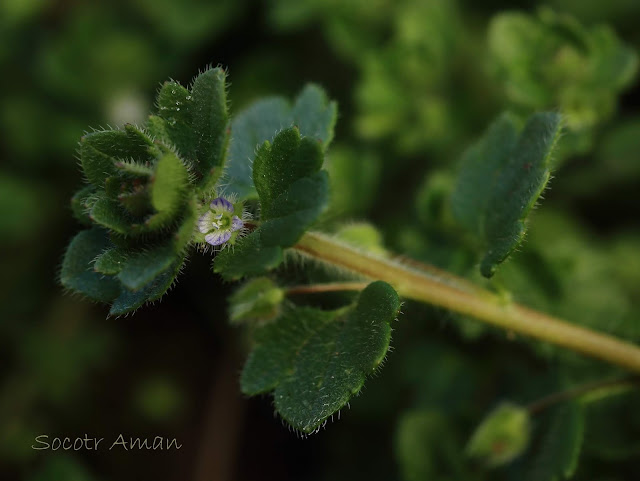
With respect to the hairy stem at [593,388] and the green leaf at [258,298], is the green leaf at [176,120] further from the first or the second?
the hairy stem at [593,388]

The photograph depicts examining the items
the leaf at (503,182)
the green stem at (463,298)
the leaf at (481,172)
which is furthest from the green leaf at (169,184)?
the leaf at (481,172)

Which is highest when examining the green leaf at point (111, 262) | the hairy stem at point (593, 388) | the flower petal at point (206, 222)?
the green leaf at point (111, 262)

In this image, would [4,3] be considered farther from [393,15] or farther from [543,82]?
[543,82]

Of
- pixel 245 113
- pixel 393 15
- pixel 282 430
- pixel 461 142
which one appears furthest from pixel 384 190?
pixel 245 113

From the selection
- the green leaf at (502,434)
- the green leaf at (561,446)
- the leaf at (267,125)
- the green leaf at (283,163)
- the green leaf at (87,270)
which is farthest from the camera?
the green leaf at (502,434)

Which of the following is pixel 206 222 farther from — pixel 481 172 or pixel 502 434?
pixel 502 434

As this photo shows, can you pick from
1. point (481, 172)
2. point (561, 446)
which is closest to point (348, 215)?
point (481, 172)

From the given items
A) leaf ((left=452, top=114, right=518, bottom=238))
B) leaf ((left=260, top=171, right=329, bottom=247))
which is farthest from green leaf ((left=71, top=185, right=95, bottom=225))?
leaf ((left=452, top=114, right=518, bottom=238))

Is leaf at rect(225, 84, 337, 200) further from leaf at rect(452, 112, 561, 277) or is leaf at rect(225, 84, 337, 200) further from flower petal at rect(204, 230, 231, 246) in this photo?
leaf at rect(452, 112, 561, 277)
